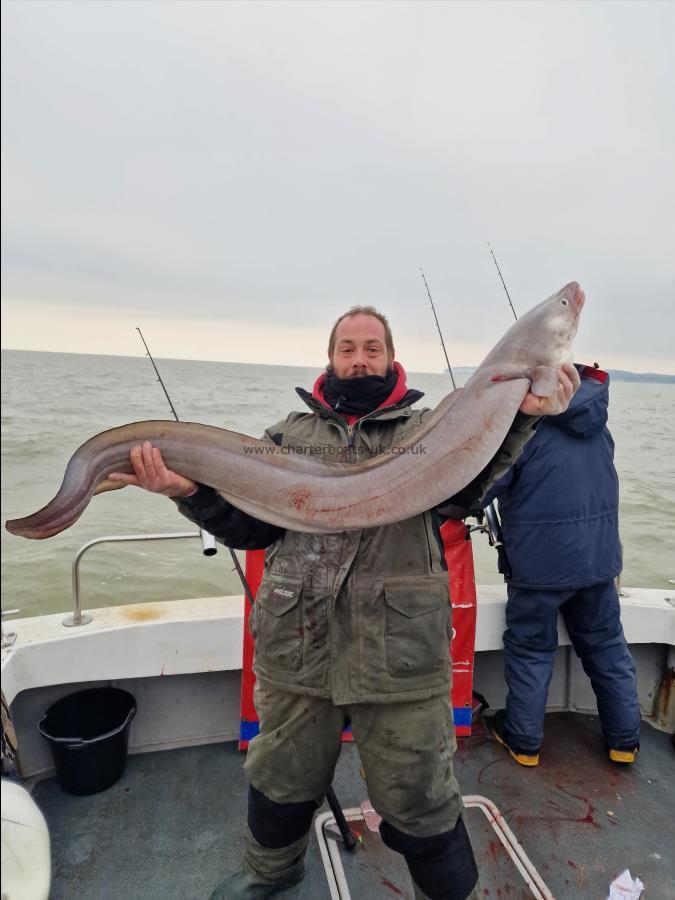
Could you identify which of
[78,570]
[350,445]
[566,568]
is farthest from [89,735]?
[566,568]

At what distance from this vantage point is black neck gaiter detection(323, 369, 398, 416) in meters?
2.19

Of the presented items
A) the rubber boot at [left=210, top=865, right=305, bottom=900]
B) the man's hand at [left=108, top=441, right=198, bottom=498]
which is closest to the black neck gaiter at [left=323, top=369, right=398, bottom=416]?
the man's hand at [left=108, top=441, right=198, bottom=498]

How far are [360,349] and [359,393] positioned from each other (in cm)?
20

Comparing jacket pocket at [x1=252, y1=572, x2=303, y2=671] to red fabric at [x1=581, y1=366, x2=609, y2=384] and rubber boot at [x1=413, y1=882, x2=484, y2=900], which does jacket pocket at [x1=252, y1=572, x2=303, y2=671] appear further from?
red fabric at [x1=581, y1=366, x2=609, y2=384]

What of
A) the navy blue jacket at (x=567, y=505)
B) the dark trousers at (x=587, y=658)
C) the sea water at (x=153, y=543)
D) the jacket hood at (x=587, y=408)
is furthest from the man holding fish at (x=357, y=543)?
the sea water at (x=153, y=543)

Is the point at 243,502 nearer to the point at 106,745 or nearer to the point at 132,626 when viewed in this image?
the point at 132,626

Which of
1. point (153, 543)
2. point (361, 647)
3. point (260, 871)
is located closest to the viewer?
point (361, 647)

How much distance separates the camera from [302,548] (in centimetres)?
204

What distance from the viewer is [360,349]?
226 cm

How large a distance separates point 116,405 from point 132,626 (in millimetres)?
32931

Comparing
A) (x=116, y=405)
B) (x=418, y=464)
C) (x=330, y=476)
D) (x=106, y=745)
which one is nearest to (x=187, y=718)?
(x=106, y=745)

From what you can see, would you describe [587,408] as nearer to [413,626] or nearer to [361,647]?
[413,626]

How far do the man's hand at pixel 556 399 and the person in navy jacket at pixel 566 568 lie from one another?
2.95 feet

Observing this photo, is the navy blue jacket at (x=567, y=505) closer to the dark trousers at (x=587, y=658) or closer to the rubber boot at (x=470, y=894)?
the dark trousers at (x=587, y=658)
